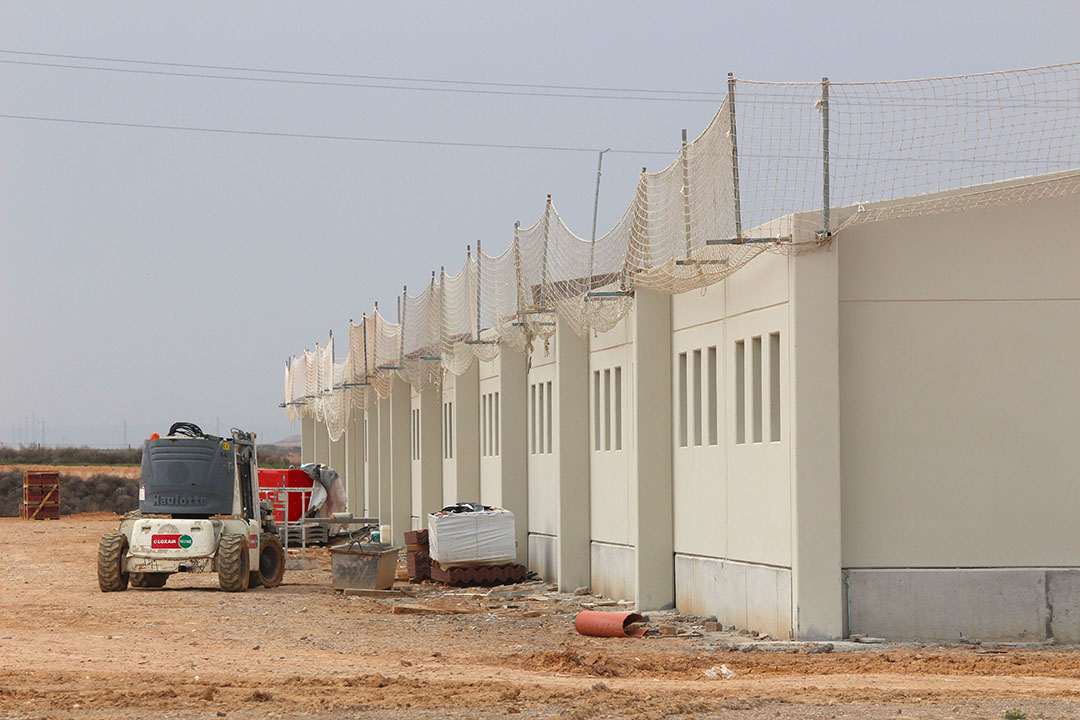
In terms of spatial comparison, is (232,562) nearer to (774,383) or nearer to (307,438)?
(774,383)

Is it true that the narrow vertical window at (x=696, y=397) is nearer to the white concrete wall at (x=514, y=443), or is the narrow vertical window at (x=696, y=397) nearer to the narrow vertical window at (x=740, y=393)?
the narrow vertical window at (x=740, y=393)

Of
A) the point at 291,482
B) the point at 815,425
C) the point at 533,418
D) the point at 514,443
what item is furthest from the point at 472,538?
the point at 291,482

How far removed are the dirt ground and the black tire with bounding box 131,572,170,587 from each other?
1805 millimetres

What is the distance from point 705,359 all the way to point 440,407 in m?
19.1

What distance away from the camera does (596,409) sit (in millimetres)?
26375

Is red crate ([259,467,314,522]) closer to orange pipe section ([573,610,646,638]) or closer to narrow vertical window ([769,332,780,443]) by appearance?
orange pipe section ([573,610,646,638])

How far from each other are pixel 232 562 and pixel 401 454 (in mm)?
17831

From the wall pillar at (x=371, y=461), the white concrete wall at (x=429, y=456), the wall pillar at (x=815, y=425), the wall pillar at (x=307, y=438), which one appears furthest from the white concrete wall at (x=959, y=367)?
the wall pillar at (x=307, y=438)

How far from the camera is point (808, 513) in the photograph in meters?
17.1

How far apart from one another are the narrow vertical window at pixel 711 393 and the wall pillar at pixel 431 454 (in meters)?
18.2

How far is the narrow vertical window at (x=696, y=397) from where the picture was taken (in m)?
21.5

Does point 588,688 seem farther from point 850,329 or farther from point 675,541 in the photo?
point 675,541

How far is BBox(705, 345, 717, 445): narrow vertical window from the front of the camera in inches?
820

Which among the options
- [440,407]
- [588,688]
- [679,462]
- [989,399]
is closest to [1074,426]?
[989,399]
